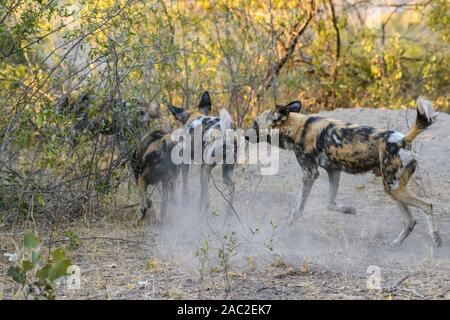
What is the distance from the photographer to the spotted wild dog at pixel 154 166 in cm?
620

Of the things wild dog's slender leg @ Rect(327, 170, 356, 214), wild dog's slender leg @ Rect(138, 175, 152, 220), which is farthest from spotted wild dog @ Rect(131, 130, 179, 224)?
wild dog's slender leg @ Rect(327, 170, 356, 214)

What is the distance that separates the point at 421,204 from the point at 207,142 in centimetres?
172

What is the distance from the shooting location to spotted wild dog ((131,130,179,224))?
6.20 meters

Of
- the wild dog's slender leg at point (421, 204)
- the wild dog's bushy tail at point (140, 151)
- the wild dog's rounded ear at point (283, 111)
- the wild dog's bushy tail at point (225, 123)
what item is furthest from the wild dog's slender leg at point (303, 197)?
the wild dog's bushy tail at point (140, 151)

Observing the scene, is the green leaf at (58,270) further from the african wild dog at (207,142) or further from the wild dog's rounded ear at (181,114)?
the wild dog's rounded ear at (181,114)

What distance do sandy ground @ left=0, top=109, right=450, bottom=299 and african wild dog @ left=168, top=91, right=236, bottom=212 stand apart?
10.1 inches

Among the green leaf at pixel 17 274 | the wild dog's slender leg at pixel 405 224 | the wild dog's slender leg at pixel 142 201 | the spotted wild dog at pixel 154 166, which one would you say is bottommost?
the green leaf at pixel 17 274

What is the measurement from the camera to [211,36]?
952 cm

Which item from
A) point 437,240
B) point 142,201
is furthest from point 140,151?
point 437,240

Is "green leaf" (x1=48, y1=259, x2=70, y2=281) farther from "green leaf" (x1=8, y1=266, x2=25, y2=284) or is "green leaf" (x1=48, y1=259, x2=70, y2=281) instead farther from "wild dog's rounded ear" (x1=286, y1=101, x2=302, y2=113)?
"wild dog's rounded ear" (x1=286, y1=101, x2=302, y2=113)

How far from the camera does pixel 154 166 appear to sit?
20.4 feet

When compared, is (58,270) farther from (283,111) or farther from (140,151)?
(283,111)

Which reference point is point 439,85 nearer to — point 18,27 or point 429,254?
point 429,254
